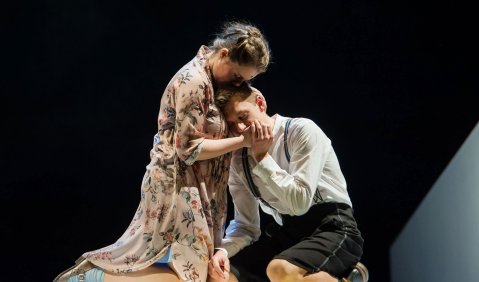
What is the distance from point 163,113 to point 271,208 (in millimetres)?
403

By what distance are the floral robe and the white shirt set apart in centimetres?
→ 13

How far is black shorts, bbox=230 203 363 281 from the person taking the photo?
1.75 metres

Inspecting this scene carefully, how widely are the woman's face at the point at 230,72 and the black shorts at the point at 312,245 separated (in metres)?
0.39

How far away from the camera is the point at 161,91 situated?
8.08ft

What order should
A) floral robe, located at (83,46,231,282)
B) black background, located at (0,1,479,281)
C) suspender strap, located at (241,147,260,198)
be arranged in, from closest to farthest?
floral robe, located at (83,46,231,282) → suspender strap, located at (241,147,260,198) → black background, located at (0,1,479,281)

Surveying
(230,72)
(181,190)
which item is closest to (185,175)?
(181,190)

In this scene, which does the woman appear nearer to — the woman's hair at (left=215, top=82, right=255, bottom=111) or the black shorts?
the woman's hair at (left=215, top=82, right=255, bottom=111)

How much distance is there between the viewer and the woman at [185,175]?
5.54 feet

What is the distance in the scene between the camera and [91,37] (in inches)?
97.7

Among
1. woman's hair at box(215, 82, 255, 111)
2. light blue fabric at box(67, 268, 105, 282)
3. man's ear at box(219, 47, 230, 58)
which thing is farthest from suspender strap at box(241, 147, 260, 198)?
light blue fabric at box(67, 268, 105, 282)

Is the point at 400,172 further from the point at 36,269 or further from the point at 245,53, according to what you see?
the point at 36,269

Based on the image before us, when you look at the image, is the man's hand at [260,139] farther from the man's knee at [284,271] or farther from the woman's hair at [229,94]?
the man's knee at [284,271]

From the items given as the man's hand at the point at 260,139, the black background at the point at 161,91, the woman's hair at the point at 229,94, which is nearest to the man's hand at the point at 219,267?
the man's hand at the point at 260,139

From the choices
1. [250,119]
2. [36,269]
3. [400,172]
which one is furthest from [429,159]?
[36,269]
